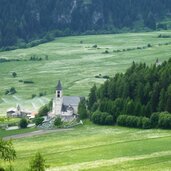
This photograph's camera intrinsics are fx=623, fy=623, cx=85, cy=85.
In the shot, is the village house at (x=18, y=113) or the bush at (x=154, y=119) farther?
the village house at (x=18, y=113)

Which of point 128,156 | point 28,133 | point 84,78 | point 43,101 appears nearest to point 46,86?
point 84,78

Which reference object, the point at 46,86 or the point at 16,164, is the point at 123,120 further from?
the point at 46,86

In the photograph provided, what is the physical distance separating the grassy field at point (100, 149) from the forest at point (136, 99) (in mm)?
3307

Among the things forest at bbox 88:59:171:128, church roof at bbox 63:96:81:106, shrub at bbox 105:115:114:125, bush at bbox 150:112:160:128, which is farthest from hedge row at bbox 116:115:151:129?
church roof at bbox 63:96:81:106

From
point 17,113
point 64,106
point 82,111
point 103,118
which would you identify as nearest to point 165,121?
point 103,118

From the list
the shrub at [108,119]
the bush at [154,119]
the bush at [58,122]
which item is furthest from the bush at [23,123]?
the bush at [154,119]

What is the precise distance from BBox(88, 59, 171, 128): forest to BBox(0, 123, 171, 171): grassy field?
3307mm

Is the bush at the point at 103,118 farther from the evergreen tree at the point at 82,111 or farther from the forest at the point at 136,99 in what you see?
the evergreen tree at the point at 82,111

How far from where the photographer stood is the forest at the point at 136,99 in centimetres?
10962

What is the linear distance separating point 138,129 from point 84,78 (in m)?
90.2

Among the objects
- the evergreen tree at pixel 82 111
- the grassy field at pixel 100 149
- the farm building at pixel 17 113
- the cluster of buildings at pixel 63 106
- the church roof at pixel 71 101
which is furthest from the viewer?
the farm building at pixel 17 113

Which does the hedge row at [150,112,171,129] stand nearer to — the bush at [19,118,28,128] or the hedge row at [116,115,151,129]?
the hedge row at [116,115,151,129]

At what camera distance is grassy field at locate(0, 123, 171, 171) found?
76.2m

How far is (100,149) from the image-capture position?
292 feet
